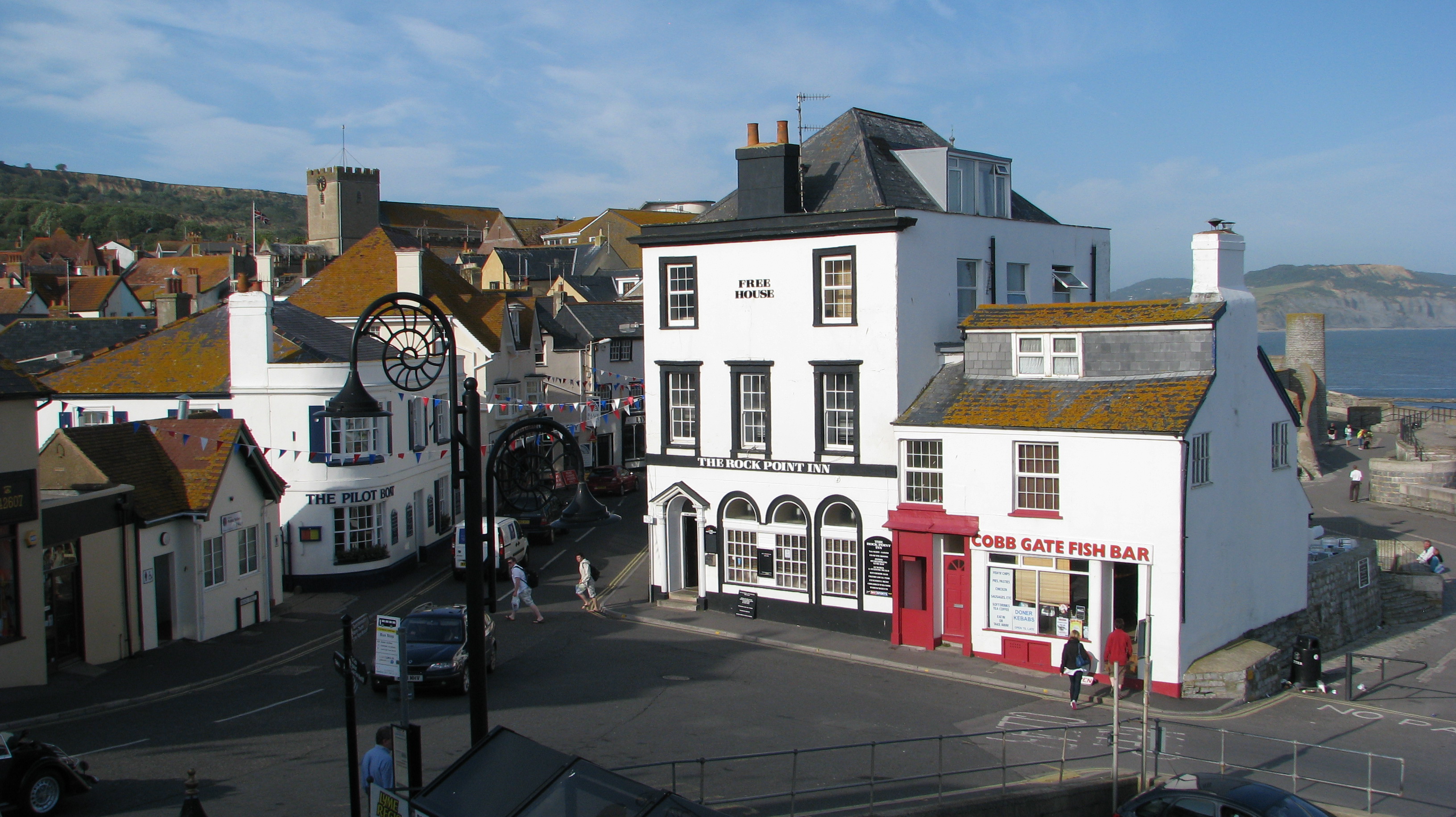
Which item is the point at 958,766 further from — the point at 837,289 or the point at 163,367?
the point at 163,367

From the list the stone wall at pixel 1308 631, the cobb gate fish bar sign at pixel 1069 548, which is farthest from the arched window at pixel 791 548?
the stone wall at pixel 1308 631

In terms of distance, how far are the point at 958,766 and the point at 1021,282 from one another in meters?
16.9

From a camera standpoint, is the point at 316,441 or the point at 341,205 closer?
the point at 316,441

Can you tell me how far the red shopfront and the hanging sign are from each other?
0.48 metres

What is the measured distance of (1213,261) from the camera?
23.1m

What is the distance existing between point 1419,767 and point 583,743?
43.7 feet

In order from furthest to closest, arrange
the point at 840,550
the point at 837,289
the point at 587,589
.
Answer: the point at 587,589, the point at 840,550, the point at 837,289

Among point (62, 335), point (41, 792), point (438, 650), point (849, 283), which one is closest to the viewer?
point (41, 792)

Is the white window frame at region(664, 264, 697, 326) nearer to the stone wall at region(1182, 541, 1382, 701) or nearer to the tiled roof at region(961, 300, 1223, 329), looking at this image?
the tiled roof at region(961, 300, 1223, 329)

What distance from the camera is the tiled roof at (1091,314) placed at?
72.6ft

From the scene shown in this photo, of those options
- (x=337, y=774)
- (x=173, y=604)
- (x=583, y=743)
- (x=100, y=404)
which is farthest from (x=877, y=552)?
(x=100, y=404)

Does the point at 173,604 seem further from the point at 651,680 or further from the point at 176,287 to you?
the point at 176,287

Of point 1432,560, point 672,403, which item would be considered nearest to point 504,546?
point 672,403

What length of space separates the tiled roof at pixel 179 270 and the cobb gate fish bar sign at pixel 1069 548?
76541 millimetres
